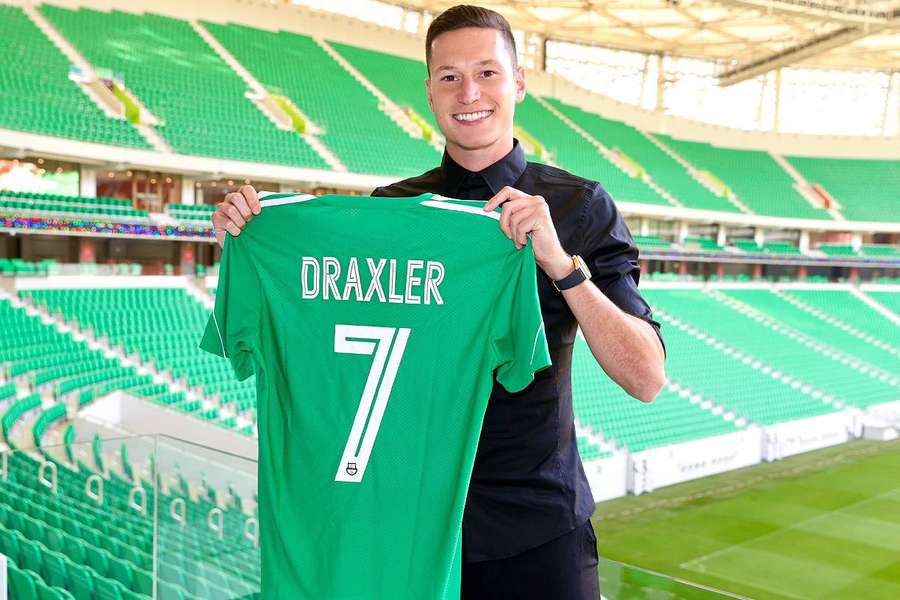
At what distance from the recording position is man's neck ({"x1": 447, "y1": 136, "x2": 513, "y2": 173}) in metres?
1.97

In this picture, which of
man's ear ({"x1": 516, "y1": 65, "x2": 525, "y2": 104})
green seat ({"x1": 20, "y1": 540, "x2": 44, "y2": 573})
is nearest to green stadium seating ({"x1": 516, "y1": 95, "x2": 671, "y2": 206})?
green seat ({"x1": 20, "y1": 540, "x2": 44, "y2": 573})

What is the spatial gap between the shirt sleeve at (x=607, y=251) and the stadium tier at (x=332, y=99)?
60.0 ft

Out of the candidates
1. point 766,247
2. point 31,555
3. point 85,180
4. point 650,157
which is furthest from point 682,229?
point 31,555

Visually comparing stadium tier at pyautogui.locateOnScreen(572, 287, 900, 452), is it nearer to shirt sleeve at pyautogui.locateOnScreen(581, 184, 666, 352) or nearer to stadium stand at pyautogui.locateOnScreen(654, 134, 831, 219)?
stadium stand at pyautogui.locateOnScreen(654, 134, 831, 219)

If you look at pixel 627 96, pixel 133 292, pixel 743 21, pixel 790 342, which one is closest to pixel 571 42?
pixel 627 96

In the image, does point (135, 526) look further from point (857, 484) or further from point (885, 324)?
point (885, 324)

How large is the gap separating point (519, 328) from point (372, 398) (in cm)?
39

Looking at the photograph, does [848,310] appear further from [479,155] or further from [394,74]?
[479,155]

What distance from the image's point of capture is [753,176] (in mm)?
32031

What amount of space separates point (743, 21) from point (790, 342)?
11.6 m

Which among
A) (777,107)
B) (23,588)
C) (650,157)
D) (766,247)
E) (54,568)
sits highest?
(777,107)

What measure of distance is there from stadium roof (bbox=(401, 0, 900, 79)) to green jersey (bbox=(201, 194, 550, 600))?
916 inches

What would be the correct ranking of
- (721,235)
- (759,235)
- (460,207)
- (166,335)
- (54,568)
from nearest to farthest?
(460,207) < (54,568) < (166,335) < (721,235) < (759,235)

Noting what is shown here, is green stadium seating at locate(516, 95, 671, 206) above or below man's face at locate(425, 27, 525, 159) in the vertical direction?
above
